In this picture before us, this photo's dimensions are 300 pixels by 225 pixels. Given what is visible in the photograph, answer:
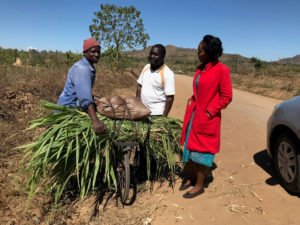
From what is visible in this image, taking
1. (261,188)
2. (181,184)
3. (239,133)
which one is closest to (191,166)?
(181,184)

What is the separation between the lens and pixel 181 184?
435 cm

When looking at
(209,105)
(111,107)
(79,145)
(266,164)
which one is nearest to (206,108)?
(209,105)

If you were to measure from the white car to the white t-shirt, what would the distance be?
1.39 metres

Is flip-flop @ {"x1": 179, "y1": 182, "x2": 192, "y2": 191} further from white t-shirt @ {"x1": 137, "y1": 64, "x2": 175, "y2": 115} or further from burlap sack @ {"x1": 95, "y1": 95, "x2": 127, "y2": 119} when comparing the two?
burlap sack @ {"x1": 95, "y1": 95, "x2": 127, "y2": 119}

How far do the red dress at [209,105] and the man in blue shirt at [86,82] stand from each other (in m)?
1.08

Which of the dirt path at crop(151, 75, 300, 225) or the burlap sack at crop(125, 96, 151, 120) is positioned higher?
the burlap sack at crop(125, 96, 151, 120)

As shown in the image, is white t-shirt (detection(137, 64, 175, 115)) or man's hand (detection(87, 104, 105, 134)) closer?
man's hand (detection(87, 104, 105, 134))

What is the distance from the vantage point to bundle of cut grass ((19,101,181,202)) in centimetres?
346

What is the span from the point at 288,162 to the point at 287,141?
25cm

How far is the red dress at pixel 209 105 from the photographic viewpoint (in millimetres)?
3510

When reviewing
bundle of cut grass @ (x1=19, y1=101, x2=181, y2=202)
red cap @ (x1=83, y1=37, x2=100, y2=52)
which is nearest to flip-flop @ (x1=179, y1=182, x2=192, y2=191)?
bundle of cut grass @ (x1=19, y1=101, x2=181, y2=202)

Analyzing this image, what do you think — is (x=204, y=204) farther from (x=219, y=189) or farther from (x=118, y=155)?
(x=118, y=155)

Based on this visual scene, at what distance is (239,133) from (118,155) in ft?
13.1

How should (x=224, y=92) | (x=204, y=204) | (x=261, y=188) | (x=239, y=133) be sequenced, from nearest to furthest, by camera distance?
(x=224, y=92)
(x=204, y=204)
(x=261, y=188)
(x=239, y=133)
